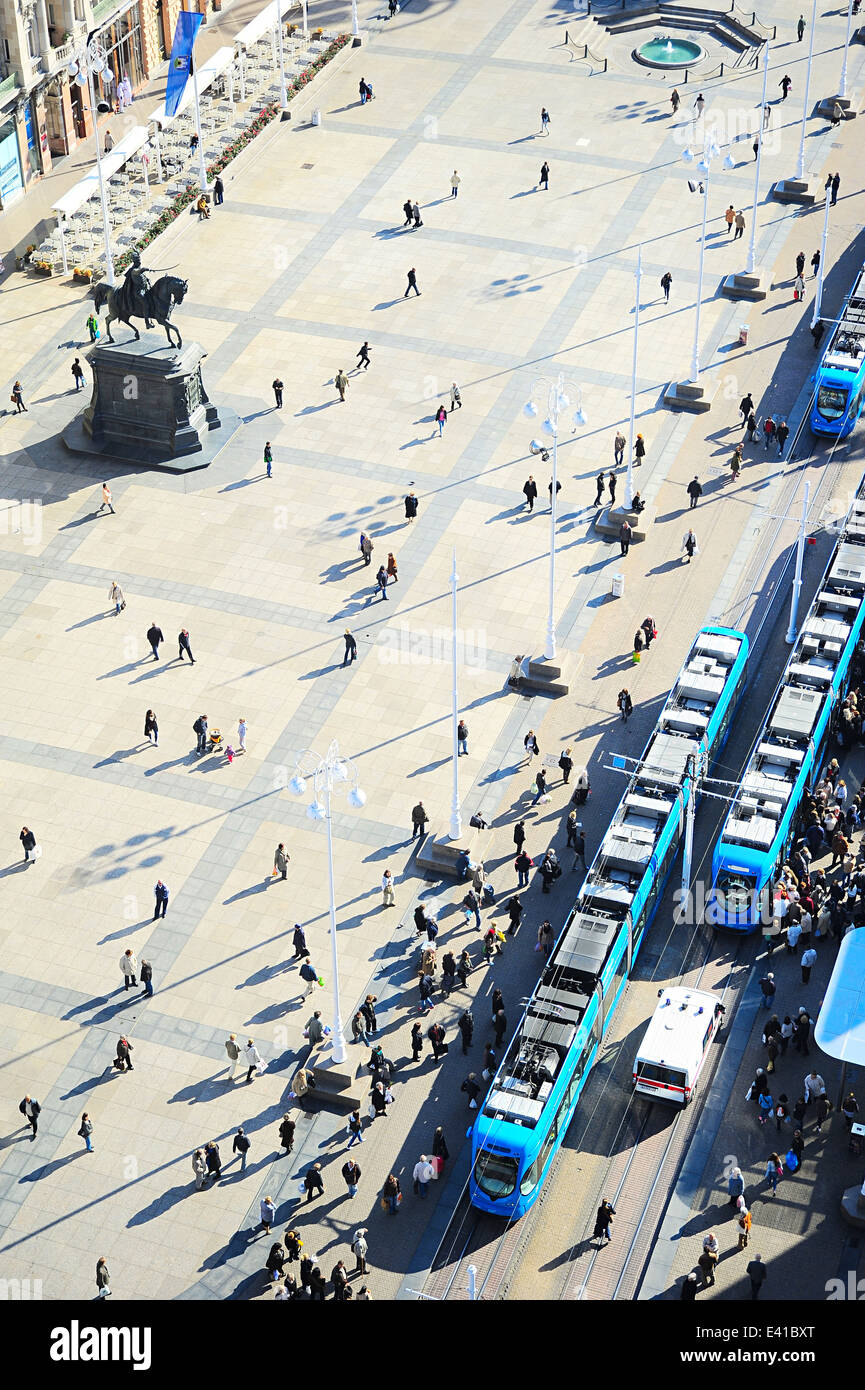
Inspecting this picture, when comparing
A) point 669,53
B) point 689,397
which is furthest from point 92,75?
point 689,397

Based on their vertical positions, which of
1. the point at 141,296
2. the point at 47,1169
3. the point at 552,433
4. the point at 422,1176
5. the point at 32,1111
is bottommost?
the point at 47,1169

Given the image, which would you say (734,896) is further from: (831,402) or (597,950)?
(831,402)

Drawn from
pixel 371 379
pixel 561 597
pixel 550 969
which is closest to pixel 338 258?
pixel 371 379

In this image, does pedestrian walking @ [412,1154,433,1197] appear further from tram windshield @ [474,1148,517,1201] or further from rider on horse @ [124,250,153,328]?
rider on horse @ [124,250,153,328]

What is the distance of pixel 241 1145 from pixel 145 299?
115 feet

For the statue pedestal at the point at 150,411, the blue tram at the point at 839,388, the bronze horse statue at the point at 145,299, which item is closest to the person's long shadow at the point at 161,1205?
the statue pedestal at the point at 150,411

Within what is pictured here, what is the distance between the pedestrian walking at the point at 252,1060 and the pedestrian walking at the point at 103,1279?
21.4ft

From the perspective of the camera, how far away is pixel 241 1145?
151 ft

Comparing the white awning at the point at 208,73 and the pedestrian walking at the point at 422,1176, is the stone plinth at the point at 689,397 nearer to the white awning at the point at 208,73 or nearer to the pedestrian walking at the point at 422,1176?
the white awning at the point at 208,73

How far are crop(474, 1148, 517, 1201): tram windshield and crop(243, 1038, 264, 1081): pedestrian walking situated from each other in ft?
22.8

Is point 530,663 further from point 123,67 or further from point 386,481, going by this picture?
point 123,67

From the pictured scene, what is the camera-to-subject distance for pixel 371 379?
76312 mm

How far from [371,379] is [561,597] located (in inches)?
638

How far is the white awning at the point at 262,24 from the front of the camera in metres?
96.1
